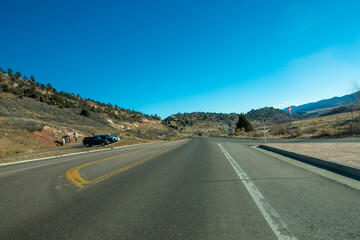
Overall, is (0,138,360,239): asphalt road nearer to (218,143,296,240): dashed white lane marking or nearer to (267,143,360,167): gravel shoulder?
(218,143,296,240): dashed white lane marking

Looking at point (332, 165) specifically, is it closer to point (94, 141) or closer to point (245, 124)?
point (94, 141)

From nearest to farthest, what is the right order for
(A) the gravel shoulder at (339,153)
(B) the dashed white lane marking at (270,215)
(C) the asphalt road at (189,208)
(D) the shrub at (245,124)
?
(B) the dashed white lane marking at (270,215) → (C) the asphalt road at (189,208) → (A) the gravel shoulder at (339,153) → (D) the shrub at (245,124)

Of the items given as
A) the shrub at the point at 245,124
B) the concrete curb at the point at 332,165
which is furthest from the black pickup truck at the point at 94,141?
the shrub at the point at 245,124

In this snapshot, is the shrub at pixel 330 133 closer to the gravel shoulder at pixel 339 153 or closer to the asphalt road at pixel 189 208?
the gravel shoulder at pixel 339 153

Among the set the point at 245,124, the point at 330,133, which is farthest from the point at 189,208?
the point at 245,124

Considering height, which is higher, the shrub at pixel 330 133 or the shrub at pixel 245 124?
the shrub at pixel 245 124

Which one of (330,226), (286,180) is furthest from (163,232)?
(286,180)

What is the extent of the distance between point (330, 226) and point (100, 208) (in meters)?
4.04

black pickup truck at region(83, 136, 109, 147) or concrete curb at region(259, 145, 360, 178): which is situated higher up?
black pickup truck at region(83, 136, 109, 147)

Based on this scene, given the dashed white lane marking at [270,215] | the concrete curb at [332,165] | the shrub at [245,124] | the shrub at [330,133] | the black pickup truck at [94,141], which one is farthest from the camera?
the shrub at [245,124]

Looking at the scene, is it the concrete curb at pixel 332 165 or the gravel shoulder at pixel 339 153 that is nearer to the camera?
the concrete curb at pixel 332 165

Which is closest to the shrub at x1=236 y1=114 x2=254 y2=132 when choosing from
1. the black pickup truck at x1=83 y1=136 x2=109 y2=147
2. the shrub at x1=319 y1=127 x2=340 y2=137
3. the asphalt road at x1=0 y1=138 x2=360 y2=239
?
the shrub at x1=319 y1=127 x2=340 y2=137

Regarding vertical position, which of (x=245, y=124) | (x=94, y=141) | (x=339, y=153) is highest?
(x=245, y=124)

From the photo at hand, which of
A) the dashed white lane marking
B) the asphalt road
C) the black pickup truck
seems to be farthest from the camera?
the black pickup truck
